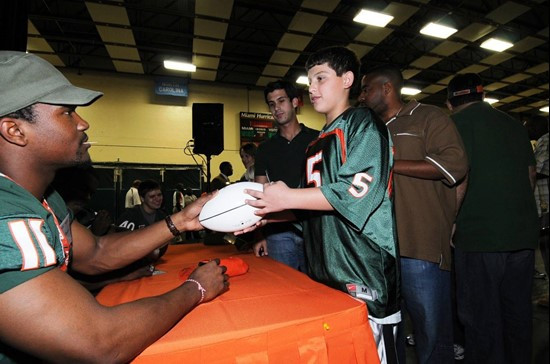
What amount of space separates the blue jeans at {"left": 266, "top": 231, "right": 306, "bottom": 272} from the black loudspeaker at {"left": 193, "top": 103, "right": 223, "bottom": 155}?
344cm

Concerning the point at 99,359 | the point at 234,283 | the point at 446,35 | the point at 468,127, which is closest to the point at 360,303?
the point at 234,283

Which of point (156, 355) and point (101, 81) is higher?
point (101, 81)

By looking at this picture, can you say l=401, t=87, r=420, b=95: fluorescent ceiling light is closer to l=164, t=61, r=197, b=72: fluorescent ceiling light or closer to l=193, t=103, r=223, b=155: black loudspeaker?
l=164, t=61, r=197, b=72: fluorescent ceiling light

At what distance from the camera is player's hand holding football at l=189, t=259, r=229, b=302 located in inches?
44.4

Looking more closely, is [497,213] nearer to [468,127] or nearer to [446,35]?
[468,127]

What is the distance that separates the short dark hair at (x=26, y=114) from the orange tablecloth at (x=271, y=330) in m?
0.73

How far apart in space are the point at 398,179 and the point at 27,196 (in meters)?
1.68

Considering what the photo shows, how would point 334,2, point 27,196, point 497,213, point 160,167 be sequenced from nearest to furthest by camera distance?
point 27,196 → point 497,213 → point 334,2 → point 160,167

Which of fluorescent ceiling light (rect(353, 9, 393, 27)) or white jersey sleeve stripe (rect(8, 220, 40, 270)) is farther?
fluorescent ceiling light (rect(353, 9, 393, 27))

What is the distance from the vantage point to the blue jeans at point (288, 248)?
2430 mm

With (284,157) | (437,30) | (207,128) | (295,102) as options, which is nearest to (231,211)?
(284,157)

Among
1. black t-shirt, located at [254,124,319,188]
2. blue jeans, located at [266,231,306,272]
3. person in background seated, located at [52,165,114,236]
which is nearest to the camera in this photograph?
person in background seated, located at [52,165,114,236]

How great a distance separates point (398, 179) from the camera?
1.75m

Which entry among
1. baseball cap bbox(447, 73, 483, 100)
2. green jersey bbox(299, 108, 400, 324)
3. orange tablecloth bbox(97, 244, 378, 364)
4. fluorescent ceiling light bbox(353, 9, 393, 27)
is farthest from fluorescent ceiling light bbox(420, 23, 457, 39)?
orange tablecloth bbox(97, 244, 378, 364)
